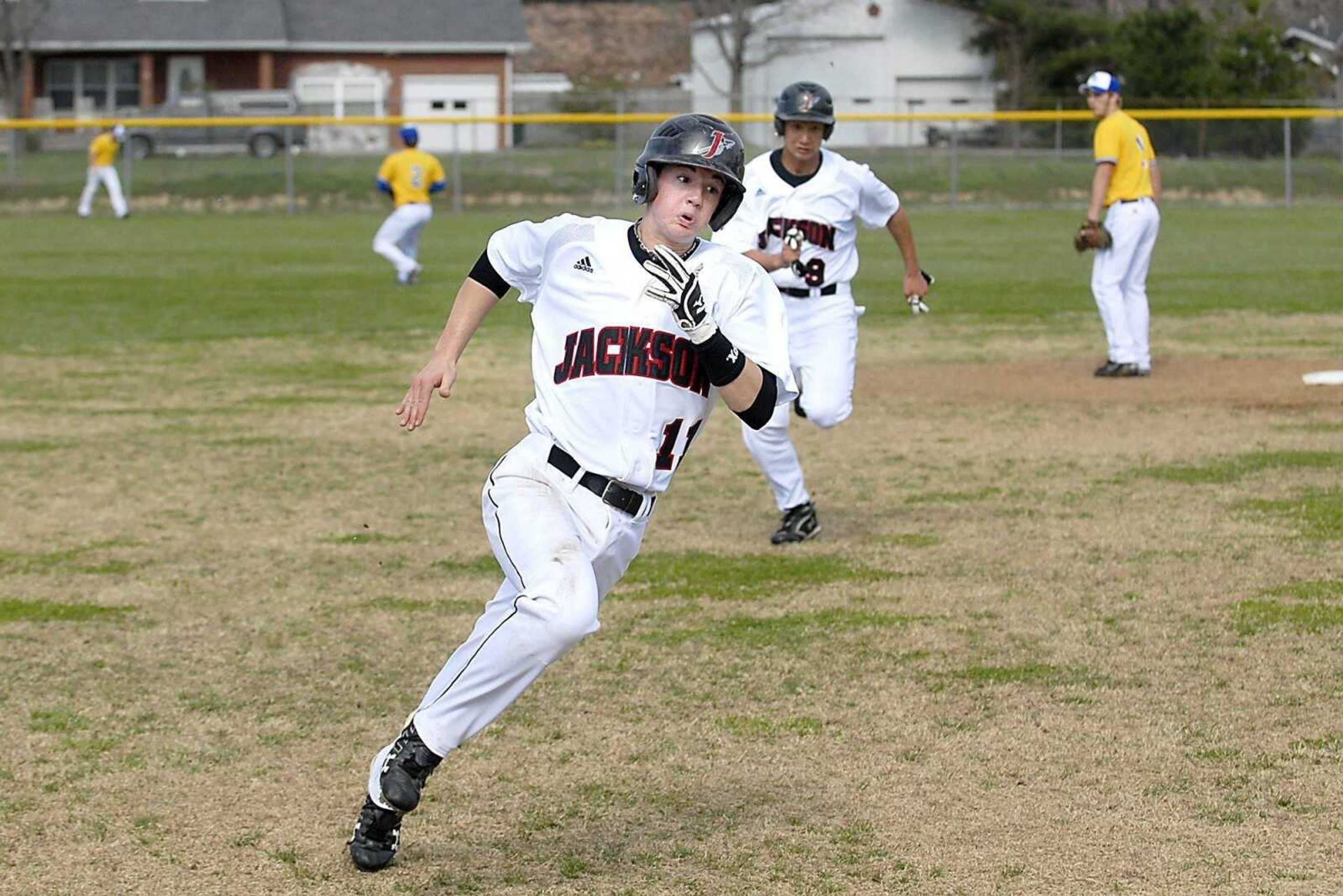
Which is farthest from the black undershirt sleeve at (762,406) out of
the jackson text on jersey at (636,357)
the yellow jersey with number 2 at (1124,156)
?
the yellow jersey with number 2 at (1124,156)

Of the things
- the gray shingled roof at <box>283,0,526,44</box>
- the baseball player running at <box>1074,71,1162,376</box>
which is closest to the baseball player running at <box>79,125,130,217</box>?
the gray shingled roof at <box>283,0,526,44</box>

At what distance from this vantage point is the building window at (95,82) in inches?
2194

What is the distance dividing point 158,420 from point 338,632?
19.2 feet

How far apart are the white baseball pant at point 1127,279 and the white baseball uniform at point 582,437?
924cm

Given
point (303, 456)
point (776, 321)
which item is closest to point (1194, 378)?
point (303, 456)

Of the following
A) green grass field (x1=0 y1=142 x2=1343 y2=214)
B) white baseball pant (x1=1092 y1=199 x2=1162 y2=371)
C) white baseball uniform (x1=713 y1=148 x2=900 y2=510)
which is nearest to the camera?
white baseball uniform (x1=713 y1=148 x2=900 y2=510)

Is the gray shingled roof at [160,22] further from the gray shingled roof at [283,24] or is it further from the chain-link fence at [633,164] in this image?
the chain-link fence at [633,164]

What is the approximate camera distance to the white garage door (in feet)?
170

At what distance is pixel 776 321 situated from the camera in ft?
15.5

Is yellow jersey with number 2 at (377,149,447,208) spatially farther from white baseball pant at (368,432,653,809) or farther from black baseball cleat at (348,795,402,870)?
black baseball cleat at (348,795,402,870)

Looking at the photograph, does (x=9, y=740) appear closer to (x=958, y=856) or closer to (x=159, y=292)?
(x=958, y=856)

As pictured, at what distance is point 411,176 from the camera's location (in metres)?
22.0

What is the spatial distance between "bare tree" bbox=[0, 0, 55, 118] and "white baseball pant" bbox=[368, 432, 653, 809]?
165 feet

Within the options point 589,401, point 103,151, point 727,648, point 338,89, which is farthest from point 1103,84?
point 338,89
